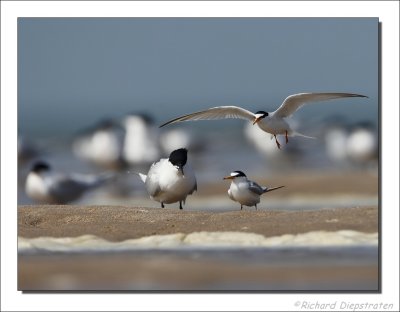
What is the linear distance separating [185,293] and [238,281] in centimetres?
35

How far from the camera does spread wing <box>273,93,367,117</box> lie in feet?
26.1

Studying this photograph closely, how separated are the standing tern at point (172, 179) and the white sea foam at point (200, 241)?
5.29 ft

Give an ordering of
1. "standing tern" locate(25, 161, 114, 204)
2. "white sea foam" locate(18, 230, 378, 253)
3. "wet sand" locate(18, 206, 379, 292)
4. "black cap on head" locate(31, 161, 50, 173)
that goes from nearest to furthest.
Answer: "wet sand" locate(18, 206, 379, 292) → "white sea foam" locate(18, 230, 378, 253) → "standing tern" locate(25, 161, 114, 204) → "black cap on head" locate(31, 161, 50, 173)

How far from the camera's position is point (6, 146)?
7.46 metres

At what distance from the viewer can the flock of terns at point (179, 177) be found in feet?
27.1

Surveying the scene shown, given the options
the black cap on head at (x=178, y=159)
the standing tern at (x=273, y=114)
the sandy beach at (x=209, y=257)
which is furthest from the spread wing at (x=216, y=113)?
the sandy beach at (x=209, y=257)

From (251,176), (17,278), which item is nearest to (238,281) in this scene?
(17,278)

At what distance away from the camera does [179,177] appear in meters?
8.90

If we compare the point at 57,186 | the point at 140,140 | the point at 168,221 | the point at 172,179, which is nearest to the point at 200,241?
the point at 168,221

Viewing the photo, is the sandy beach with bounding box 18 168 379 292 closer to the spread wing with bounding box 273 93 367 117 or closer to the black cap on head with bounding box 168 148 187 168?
the spread wing with bounding box 273 93 367 117

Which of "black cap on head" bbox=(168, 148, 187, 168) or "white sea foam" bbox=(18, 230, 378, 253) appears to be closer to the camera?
"white sea foam" bbox=(18, 230, 378, 253)

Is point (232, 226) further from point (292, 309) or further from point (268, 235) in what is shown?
point (292, 309)

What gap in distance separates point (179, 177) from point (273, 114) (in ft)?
3.35

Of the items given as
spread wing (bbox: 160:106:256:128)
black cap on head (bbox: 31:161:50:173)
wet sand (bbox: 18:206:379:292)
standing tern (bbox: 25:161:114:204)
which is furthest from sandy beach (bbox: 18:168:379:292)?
black cap on head (bbox: 31:161:50:173)
